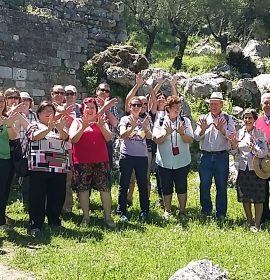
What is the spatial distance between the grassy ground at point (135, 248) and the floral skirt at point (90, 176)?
54 centimetres

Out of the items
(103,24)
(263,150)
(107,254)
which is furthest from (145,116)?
(103,24)

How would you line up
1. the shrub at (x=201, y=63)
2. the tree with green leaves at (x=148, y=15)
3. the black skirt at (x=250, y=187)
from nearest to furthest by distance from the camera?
the black skirt at (x=250, y=187), the shrub at (x=201, y=63), the tree with green leaves at (x=148, y=15)

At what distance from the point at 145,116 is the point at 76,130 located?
131 centimetres

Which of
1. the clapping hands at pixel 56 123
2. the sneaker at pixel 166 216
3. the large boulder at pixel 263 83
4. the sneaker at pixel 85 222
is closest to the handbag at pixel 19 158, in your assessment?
the clapping hands at pixel 56 123

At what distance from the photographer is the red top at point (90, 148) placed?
654 cm

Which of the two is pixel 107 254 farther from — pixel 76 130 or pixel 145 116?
pixel 145 116

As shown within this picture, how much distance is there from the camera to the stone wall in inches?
386

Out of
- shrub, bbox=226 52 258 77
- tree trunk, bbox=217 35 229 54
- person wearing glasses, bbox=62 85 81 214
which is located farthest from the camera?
tree trunk, bbox=217 35 229 54

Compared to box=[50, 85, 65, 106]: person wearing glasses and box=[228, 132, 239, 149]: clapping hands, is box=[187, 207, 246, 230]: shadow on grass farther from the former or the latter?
box=[50, 85, 65, 106]: person wearing glasses

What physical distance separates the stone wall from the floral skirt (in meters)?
3.86

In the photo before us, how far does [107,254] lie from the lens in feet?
17.7

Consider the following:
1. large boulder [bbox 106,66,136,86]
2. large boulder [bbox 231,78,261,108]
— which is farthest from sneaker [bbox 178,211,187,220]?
large boulder [bbox 231,78,261,108]

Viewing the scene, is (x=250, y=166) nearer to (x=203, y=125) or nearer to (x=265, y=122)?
(x=265, y=122)

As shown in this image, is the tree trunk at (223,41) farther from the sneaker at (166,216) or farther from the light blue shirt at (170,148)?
the sneaker at (166,216)
